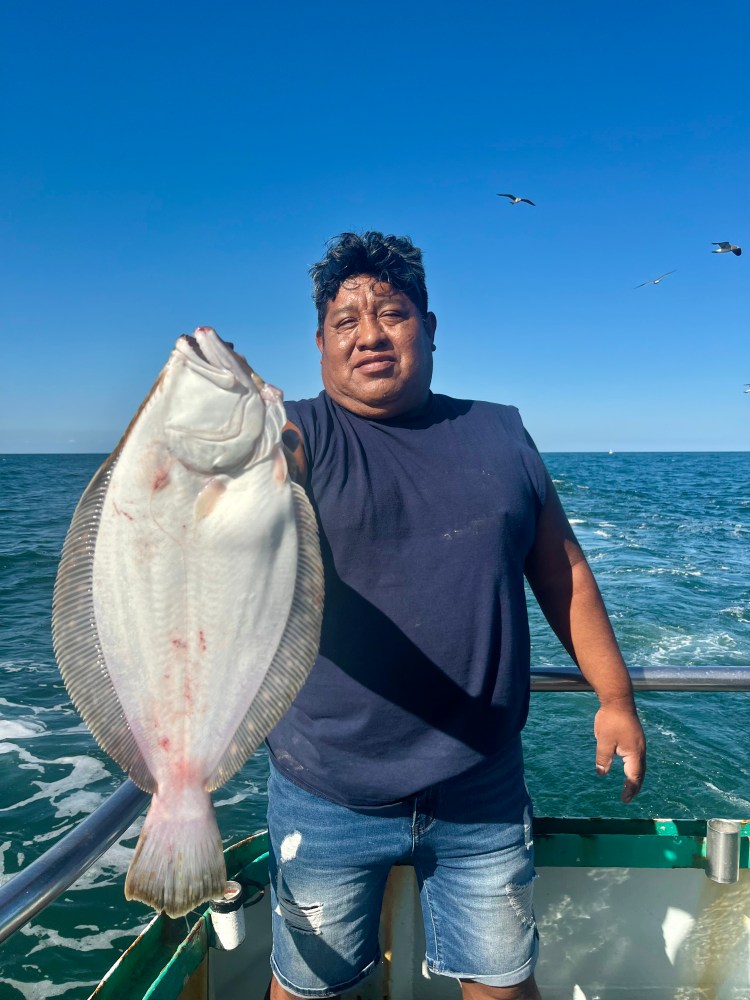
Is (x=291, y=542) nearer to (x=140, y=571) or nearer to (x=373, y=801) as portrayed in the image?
(x=140, y=571)

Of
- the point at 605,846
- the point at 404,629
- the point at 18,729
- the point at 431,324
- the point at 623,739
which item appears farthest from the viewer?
the point at 18,729

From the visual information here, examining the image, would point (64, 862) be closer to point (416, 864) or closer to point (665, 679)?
point (416, 864)

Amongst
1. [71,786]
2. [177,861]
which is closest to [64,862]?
[177,861]

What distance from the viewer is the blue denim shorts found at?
1880 mm

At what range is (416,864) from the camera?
2029mm

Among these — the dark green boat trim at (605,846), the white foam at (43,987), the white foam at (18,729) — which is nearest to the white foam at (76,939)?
the white foam at (43,987)

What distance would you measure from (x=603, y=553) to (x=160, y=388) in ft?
56.2

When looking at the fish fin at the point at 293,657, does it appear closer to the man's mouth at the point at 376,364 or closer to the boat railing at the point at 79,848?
the boat railing at the point at 79,848

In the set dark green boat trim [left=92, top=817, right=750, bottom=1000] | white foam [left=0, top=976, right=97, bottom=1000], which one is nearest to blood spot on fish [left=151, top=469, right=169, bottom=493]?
dark green boat trim [left=92, top=817, right=750, bottom=1000]

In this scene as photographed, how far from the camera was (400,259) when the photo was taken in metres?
2.07

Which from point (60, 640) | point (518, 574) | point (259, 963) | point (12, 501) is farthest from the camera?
point (12, 501)

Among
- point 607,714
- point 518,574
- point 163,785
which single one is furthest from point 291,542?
point 607,714

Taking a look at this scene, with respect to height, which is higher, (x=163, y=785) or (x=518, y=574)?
(x=518, y=574)

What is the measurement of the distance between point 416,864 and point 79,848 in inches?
36.7
